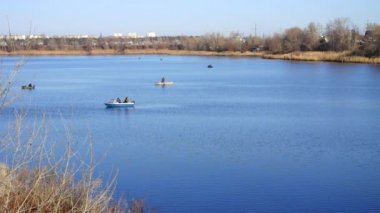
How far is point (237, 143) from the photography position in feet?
44.7

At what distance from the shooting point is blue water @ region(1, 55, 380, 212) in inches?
369

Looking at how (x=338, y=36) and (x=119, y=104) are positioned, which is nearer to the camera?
(x=119, y=104)

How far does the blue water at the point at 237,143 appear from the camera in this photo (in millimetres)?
9383

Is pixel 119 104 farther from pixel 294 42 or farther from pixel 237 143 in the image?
pixel 294 42

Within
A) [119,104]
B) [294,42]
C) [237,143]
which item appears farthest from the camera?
[294,42]

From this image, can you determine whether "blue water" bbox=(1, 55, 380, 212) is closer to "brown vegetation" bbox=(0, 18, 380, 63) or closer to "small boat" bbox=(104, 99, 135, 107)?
"small boat" bbox=(104, 99, 135, 107)

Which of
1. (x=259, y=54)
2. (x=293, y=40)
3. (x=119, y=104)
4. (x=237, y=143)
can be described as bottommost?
(x=237, y=143)

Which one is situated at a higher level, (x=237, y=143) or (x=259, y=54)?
(x=259, y=54)

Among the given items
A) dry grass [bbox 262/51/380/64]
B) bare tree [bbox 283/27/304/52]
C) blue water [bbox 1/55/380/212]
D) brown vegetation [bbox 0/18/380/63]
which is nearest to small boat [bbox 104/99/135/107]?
blue water [bbox 1/55/380/212]

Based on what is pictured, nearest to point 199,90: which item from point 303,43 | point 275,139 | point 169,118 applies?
point 169,118

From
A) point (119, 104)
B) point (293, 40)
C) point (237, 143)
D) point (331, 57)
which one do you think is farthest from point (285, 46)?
point (237, 143)

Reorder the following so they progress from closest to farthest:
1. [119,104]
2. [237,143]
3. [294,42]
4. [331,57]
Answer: [237,143] → [119,104] → [331,57] → [294,42]

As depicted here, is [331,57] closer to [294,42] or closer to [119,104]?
[294,42]

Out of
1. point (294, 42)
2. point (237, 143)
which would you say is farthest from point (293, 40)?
point (237, 143)
